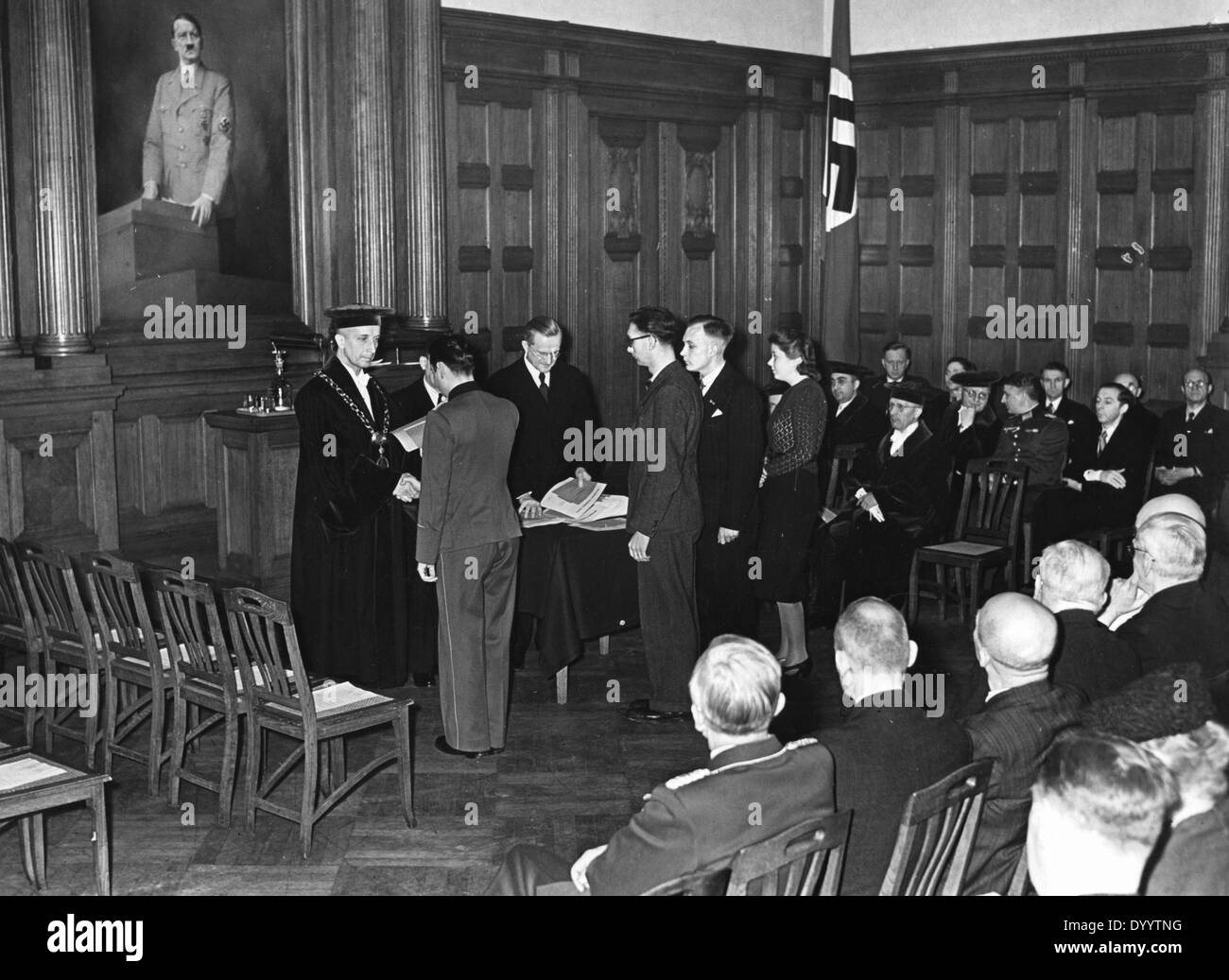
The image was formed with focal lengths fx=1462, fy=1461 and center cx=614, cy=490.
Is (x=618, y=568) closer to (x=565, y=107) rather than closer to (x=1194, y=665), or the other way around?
(x=1194, y=665)

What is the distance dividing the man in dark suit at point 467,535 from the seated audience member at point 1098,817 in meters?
3.20

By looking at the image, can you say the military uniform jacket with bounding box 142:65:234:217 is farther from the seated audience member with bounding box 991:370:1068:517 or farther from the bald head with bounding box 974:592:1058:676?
the bald head with bounding box 974:592:1058:676

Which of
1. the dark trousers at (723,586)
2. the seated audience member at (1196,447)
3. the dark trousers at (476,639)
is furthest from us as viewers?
the seated audience member at (1196,447)

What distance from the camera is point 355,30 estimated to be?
9.03m

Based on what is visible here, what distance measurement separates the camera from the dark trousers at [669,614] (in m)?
6.09

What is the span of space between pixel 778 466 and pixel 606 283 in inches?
166

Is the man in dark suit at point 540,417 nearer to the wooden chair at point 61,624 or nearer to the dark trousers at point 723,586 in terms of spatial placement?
the dark trousers at point 723,586

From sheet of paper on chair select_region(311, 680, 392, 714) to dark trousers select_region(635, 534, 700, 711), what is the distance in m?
1.44

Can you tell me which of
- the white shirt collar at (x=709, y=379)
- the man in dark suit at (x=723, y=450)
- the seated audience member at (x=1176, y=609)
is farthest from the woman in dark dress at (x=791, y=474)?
the seated audience member at (x=1176, y=609)

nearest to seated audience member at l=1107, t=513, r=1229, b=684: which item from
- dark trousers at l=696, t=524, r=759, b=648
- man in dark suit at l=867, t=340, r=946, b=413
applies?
dark trousers at l=696, t=524, r=759, b=648

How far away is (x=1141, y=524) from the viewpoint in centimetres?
498

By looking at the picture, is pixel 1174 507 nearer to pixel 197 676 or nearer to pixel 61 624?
pixel 197 676
